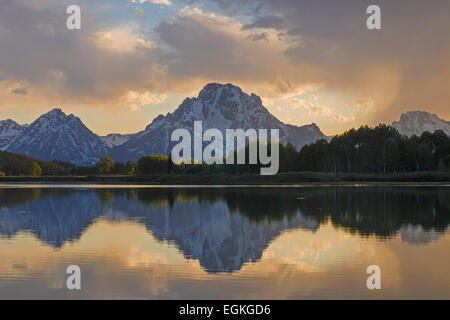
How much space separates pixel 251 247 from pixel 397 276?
7832 millimetres

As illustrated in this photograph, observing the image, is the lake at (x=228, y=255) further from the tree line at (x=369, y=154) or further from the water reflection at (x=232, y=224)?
the tree line at (x=369, y=154)

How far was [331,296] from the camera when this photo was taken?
13711mm

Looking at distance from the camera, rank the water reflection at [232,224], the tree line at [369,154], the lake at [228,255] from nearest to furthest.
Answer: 1. the lake at [228,255]
2. the water reflection at [232,224]
3. the tree line at [369,154]

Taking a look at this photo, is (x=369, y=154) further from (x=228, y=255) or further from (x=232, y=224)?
(x=228, y=255)

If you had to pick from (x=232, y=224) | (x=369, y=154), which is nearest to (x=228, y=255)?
(x=232, y=224)

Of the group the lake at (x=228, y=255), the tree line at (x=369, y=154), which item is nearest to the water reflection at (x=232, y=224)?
the lake at (x=228, y=255)

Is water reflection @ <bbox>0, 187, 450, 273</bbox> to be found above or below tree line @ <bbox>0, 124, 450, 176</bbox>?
below

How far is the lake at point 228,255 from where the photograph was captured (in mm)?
14602

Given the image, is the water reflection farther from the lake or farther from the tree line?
the tree line

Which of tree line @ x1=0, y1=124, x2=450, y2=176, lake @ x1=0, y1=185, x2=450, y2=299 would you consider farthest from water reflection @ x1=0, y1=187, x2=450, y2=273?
tree line @ x1=0, y1=124, x2=450, y2=176

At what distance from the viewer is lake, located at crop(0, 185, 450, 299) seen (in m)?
14.6

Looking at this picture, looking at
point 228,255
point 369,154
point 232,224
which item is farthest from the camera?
point 369,154

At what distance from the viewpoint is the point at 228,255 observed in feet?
67.3
